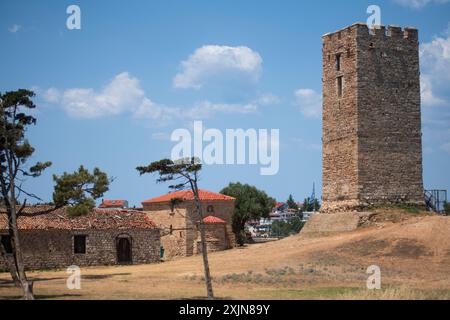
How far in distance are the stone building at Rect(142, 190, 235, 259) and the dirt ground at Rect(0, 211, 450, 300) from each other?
8513mm

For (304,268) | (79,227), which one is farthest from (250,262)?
(79,227)

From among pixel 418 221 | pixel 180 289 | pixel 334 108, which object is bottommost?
pixel 180 289

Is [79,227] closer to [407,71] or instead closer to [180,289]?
[180,289]

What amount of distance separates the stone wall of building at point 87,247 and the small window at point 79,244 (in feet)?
0.93

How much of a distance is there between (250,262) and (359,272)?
671 cm

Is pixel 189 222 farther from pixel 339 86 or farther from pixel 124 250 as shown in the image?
pixel 339 86

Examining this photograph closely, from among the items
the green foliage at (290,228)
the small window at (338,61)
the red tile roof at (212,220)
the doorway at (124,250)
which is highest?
the small window at (338,61)

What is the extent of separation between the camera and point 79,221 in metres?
40.7

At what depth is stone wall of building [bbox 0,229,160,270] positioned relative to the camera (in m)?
37.9

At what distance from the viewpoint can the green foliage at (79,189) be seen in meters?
29.0

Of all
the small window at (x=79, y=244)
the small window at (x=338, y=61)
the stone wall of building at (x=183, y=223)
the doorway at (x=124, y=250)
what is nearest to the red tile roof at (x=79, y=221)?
the small window at (x=79, y=244)

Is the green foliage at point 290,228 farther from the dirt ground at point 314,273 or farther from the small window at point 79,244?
the dirt ground at point 314,273
